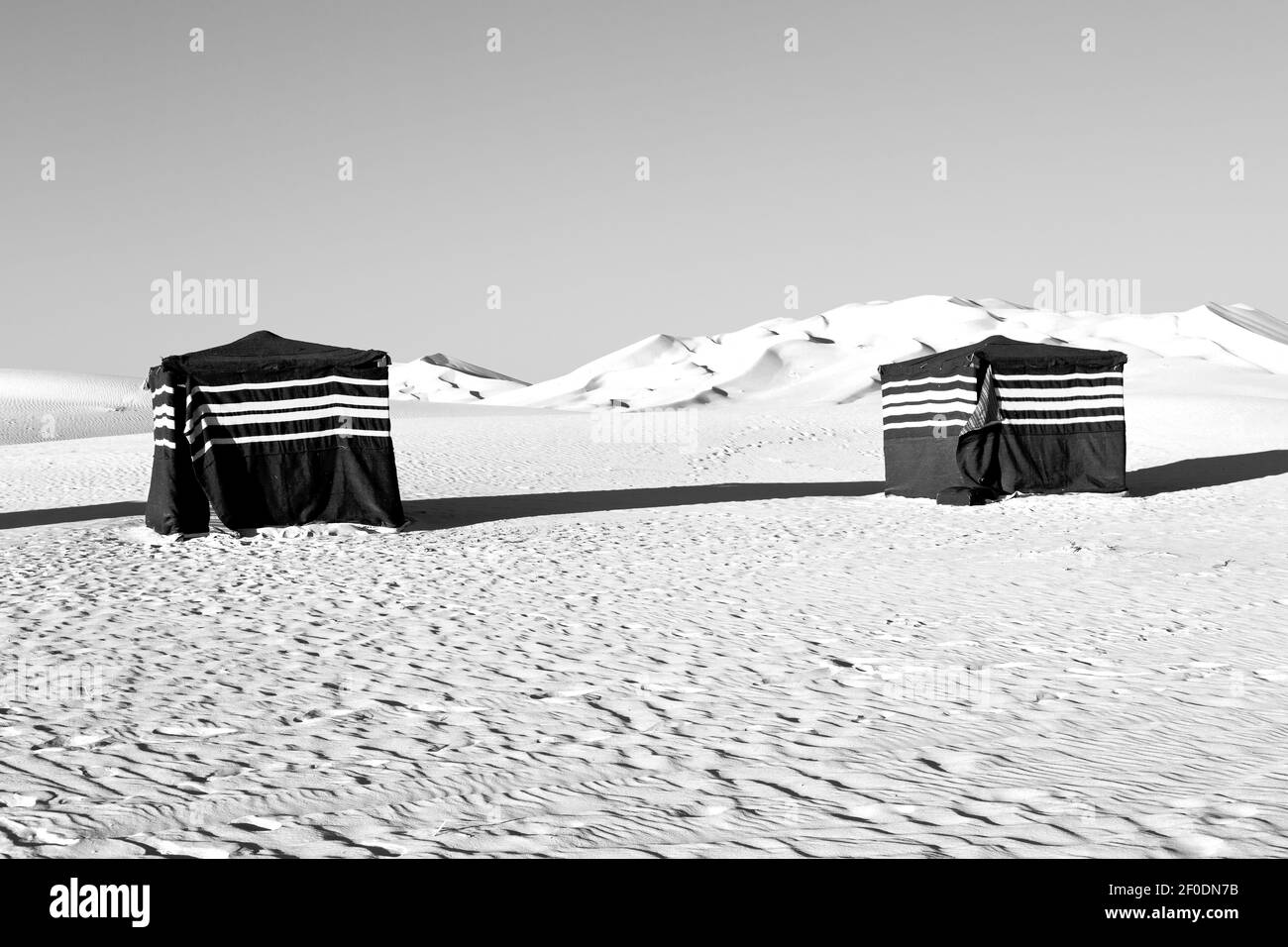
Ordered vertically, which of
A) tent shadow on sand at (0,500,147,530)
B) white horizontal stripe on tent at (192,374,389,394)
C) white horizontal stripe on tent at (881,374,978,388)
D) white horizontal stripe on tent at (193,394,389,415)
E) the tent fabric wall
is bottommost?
tent shadow on sand at (0,500,147,530)

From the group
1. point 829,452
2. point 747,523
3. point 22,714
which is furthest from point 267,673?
point 829,452

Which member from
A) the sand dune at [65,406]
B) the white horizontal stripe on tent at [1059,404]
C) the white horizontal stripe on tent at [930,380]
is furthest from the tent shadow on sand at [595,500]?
the sand dune at [65,406]

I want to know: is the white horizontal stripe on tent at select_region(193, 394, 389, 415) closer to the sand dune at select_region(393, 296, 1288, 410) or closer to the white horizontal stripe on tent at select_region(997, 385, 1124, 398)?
the white horizontal stripe on tent at select_region(997, 385, 1124, 398)

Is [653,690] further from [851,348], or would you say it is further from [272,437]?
[851,348]

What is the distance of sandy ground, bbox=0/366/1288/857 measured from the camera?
3.98 metres

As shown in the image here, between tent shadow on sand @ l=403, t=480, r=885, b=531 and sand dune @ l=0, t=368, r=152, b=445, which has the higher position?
sand dune @ l=0, t=368, r=152, b=445

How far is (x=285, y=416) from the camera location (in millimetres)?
14031

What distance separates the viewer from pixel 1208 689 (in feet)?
19.3

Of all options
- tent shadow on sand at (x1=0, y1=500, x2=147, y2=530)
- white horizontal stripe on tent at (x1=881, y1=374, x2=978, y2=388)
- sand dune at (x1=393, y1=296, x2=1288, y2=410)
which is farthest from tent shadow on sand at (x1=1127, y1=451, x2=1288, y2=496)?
sand dune at (x1=393, y1=296, x2=1288, y2=410)

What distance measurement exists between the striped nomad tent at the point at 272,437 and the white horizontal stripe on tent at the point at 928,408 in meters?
7.84

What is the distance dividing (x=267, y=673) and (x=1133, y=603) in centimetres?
601

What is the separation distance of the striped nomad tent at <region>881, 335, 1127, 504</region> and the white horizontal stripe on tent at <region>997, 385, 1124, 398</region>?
0.05 feet

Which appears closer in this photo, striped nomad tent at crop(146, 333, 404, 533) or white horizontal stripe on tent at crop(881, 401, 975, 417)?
striped nomad tent at crop(146, 333, 404, 533)

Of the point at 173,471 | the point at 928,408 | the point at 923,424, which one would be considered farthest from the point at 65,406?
the point at 928,408
